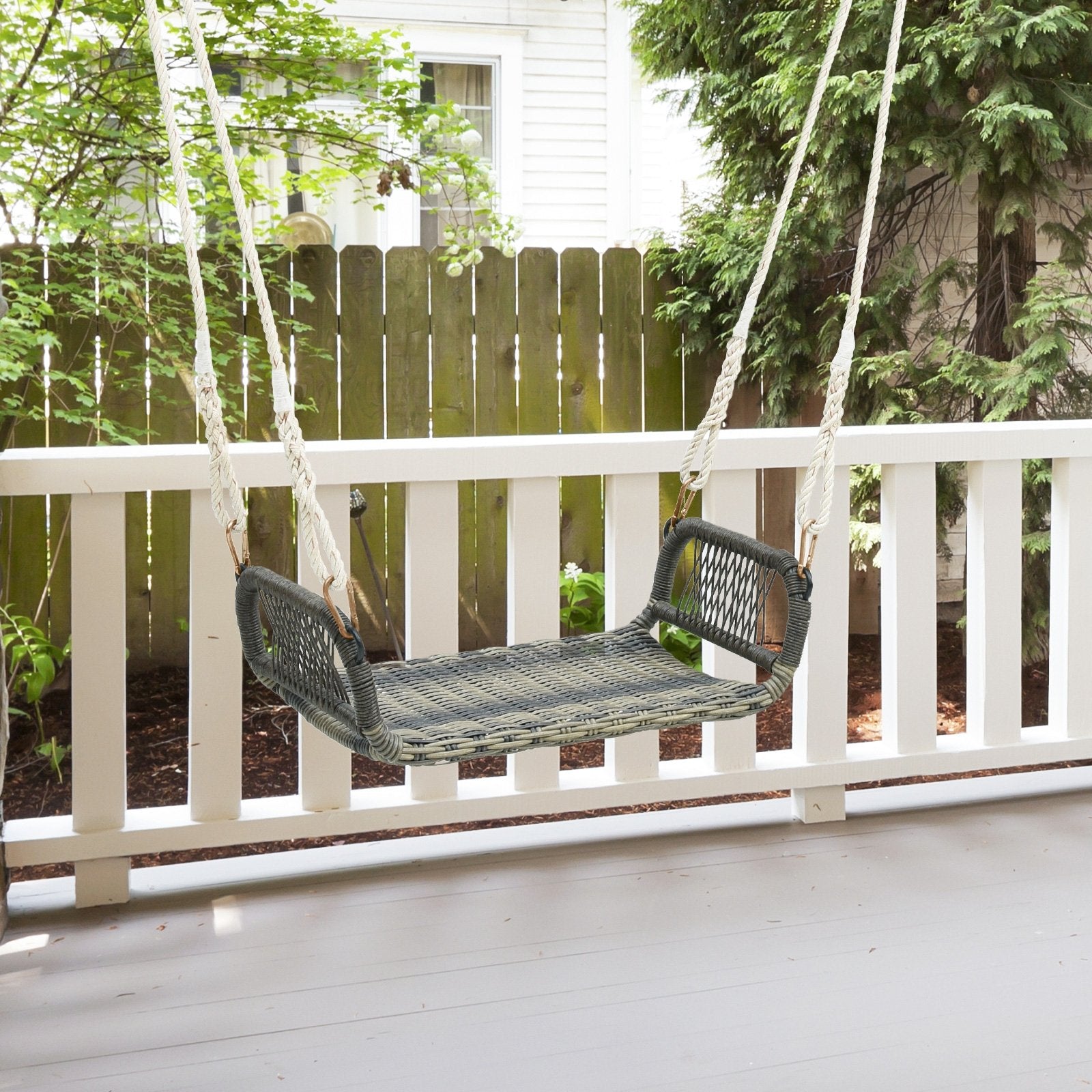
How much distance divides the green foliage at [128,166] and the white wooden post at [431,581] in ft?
4.48

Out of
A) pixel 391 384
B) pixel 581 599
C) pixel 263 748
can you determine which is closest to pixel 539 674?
pixel 263 748

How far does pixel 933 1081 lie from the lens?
134cm

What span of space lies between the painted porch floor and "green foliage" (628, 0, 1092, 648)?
1.66m

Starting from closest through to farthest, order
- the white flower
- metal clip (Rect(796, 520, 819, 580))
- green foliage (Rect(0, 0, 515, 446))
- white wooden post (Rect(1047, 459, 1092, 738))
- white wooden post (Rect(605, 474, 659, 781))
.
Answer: metal clip (Rect(796, 520, 819, 580)) → white wooden post (Rect(605, 474, 659, 781)) → white wooden post (Rect(1047, 459, 1092, 738)) → green foliage (Rect(0, 0, 515, 446)) → the white flower

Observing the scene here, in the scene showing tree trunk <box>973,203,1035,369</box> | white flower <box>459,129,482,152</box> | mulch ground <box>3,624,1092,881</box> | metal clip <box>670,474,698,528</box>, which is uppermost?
white flower <box>459,129,482,152</box>

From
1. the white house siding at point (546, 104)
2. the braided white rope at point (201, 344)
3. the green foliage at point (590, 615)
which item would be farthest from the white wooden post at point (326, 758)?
the white house siding at point (546, 104)

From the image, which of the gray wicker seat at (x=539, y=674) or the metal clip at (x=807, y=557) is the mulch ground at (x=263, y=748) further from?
the metal clip at (x=807, y=557)

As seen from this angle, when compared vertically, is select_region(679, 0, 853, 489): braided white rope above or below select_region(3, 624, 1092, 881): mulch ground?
above

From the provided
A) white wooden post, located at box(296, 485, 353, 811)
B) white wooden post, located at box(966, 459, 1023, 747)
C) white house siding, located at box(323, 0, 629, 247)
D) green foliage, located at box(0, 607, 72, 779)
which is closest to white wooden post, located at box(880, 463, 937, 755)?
white wooden post, located at box(966, 459, 1023, 747)

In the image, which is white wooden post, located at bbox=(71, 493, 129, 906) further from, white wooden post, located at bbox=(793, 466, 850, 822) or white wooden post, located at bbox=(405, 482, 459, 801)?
white wooden post, located at bbox=(793, 466, 850, 822)

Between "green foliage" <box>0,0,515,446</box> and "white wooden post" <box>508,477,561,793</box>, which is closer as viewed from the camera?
"white wooden post" <box>508,477,561,793</box>

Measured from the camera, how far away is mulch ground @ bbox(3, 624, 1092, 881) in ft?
9.16

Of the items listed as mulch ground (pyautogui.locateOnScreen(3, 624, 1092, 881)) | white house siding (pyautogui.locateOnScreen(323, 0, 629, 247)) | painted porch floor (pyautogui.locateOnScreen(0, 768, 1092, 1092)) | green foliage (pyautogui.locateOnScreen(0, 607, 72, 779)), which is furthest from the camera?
white house siding (pyautogui.locateOnScreen(323, 0, 629, 247))

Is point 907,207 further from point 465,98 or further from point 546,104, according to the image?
point 465,98
